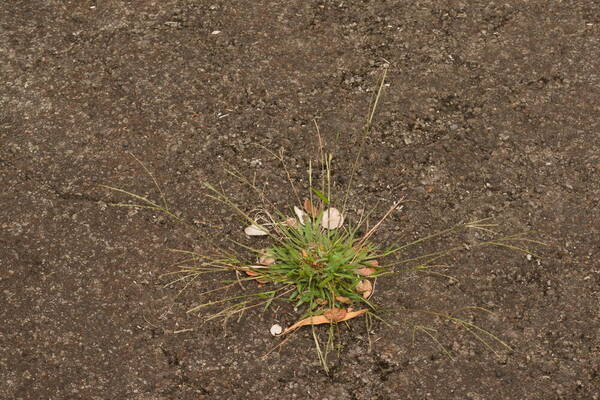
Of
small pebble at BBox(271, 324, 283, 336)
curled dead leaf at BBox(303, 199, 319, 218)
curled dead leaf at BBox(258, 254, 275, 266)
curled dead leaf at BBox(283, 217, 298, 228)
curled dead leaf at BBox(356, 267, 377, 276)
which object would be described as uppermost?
curled dead leaf at BBox(303, 199, 319, 218)

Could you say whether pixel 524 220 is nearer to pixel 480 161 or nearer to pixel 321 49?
pixel 480 161

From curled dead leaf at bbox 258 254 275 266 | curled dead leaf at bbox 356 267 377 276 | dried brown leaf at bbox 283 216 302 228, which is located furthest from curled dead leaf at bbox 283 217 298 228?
curled dead leaf at bbox 356 267 377 276

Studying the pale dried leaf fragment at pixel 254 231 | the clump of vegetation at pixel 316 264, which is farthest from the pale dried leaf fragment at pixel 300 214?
the pale dried leaf fragment at pixel 254 231

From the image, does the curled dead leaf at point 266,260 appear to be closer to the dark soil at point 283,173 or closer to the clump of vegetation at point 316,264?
the clump of vegetation at point 316,264

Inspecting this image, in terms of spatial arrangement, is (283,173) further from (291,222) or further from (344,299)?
(344,299)

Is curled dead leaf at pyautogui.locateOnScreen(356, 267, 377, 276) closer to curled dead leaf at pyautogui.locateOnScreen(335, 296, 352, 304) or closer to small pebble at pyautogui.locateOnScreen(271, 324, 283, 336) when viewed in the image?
curled dead leaf at pyautogui.locateOnScreen(335, 296, 352, 304)

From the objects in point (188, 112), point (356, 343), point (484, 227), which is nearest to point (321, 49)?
point (188, 112)
